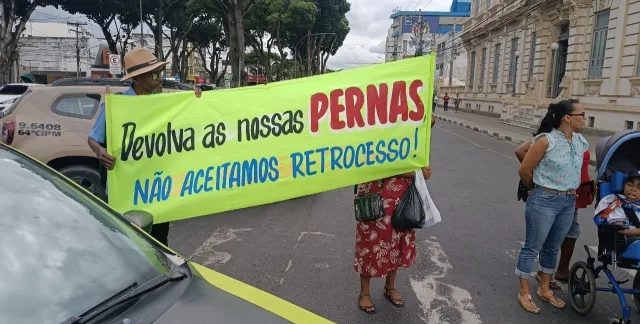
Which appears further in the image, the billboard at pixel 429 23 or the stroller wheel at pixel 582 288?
the billboard at pixel 429 23

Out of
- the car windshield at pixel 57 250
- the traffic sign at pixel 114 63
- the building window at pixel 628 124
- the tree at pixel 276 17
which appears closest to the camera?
the car windshield at pixel 57 250

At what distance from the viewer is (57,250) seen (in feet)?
5.76

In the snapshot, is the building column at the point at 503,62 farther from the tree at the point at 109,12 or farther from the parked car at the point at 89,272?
the parked car at the point at 89,272

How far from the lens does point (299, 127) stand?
3338 millimetres

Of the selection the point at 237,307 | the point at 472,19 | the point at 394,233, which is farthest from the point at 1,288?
the point at 472,19

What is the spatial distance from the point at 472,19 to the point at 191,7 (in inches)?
975

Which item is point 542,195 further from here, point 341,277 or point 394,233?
point 341,277

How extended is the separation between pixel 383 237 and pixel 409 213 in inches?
11.1

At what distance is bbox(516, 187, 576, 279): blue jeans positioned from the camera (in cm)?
362

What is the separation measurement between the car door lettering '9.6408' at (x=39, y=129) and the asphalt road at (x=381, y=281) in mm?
1940

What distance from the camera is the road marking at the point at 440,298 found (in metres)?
3.60

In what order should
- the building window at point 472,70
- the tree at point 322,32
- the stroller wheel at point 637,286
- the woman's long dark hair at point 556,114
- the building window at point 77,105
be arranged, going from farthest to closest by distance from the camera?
the tree at point 322,32, the building window at point 472,70, the building window at point 77,105, the stroller wheel at point 637,286, the woman's long dark hair at point 556,114

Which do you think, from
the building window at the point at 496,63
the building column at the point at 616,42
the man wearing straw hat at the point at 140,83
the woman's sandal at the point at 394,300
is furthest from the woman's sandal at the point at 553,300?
the building window at the point at 496,63

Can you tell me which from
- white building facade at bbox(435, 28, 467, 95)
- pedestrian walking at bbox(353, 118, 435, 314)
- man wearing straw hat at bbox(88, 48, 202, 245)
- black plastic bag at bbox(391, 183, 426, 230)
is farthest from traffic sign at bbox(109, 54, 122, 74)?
white building facade at bbox(435, 28, 467, 95)
